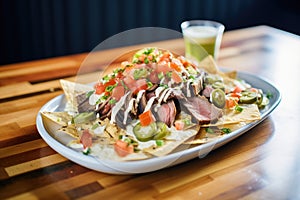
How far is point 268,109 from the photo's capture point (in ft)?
5.89

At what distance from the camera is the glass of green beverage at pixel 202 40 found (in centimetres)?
235

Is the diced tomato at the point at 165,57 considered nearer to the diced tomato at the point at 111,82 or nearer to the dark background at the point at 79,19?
the diced tomato at the point at 111,82

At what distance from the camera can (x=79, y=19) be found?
3.62 m

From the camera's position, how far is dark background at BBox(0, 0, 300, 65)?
11.2 feet

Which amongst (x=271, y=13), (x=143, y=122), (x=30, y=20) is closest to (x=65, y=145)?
(x=143, y=122)

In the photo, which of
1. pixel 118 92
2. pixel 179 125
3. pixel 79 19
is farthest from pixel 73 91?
pixel 79 19

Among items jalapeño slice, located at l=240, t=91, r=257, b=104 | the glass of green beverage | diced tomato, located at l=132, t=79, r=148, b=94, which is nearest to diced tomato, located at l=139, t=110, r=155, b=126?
diced tomato, located at l=132, t=79, r=148, b=94

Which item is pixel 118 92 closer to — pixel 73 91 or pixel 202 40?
pixel 73 91

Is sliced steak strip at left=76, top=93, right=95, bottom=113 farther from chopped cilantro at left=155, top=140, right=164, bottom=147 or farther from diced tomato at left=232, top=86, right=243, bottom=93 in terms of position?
diced tomato at left=232, top=86, right=243, bottom=93

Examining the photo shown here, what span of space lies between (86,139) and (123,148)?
15 centimetres

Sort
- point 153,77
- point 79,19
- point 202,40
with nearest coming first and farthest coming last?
point 153,77
point 202,40
point 79,19

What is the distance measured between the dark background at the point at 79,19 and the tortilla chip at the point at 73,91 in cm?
162

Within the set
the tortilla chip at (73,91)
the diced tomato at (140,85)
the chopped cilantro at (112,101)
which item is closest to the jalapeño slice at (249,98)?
the diced tomato at (140,85)

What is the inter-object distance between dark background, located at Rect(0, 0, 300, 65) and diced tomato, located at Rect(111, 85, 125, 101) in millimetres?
1929
